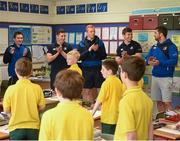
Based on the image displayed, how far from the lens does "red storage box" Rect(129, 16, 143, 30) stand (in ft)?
21.6

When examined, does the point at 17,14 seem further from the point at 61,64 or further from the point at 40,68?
the point at 61,64

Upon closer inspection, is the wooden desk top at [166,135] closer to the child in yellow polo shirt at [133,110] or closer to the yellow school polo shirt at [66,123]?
the child in yellow polo shirt at [133,110]

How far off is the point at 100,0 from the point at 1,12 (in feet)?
7.39

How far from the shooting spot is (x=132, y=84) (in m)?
2.42

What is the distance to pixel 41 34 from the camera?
8125 mm

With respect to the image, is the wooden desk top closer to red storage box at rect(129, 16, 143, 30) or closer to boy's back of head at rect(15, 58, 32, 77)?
boy's back of head at rect(15, 58, 32, 77)

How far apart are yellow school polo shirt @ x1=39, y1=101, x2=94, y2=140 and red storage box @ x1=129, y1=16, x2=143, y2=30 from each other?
486cm

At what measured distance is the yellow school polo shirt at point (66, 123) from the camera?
6.35ft

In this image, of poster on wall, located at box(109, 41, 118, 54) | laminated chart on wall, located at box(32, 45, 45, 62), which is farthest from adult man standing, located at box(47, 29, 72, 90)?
laminated chart on wall, located at box(32, 45, 45, 62)

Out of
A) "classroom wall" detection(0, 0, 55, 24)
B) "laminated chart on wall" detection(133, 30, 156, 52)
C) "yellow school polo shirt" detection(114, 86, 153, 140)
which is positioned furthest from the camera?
"classroom wall" detection(0, 0, 55, 24)

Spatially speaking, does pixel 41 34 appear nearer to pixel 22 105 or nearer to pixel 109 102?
pixel 109 102

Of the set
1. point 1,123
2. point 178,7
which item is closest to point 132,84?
point 1,123

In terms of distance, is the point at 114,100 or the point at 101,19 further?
the point at 101,19

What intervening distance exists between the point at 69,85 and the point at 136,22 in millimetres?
4941
